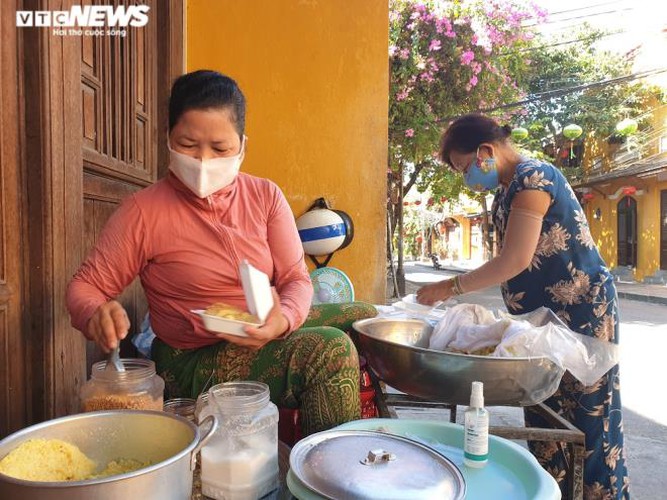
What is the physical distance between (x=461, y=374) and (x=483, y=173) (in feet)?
4.07

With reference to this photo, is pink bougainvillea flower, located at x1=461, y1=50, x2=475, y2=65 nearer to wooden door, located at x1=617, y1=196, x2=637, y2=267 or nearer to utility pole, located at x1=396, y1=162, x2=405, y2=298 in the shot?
utility pole, located at x1=396, y1=162, x2=405, y2=298

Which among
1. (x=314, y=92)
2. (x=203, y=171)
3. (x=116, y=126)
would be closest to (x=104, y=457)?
(x=203, y=171)

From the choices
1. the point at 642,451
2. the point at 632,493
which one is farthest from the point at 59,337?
the point at 642,451

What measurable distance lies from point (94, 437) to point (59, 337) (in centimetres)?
71

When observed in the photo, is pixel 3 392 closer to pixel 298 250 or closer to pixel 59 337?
pixel 59 337

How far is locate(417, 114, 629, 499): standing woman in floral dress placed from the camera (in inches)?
84.3

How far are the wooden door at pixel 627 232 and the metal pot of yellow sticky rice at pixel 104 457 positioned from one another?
66.2ft

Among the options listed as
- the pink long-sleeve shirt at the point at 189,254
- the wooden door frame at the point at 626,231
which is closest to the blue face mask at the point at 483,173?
the pink long-sleeve shirt at the point at 189,254

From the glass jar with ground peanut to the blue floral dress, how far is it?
1.55m

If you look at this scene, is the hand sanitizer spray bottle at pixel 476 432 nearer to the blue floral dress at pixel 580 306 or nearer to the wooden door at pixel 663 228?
the blue floral dress at pixel 580 306

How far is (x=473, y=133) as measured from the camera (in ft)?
7.79

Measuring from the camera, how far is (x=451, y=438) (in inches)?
54.0

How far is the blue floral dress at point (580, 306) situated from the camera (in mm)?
2162

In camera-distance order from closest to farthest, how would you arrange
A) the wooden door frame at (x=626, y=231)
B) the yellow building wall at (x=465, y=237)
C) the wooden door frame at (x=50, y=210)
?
the wooden door frame at (x=50, y=210) → the wooden door frame at (x=626, y=231) → the yellow building wall at (x=465, y=237)
